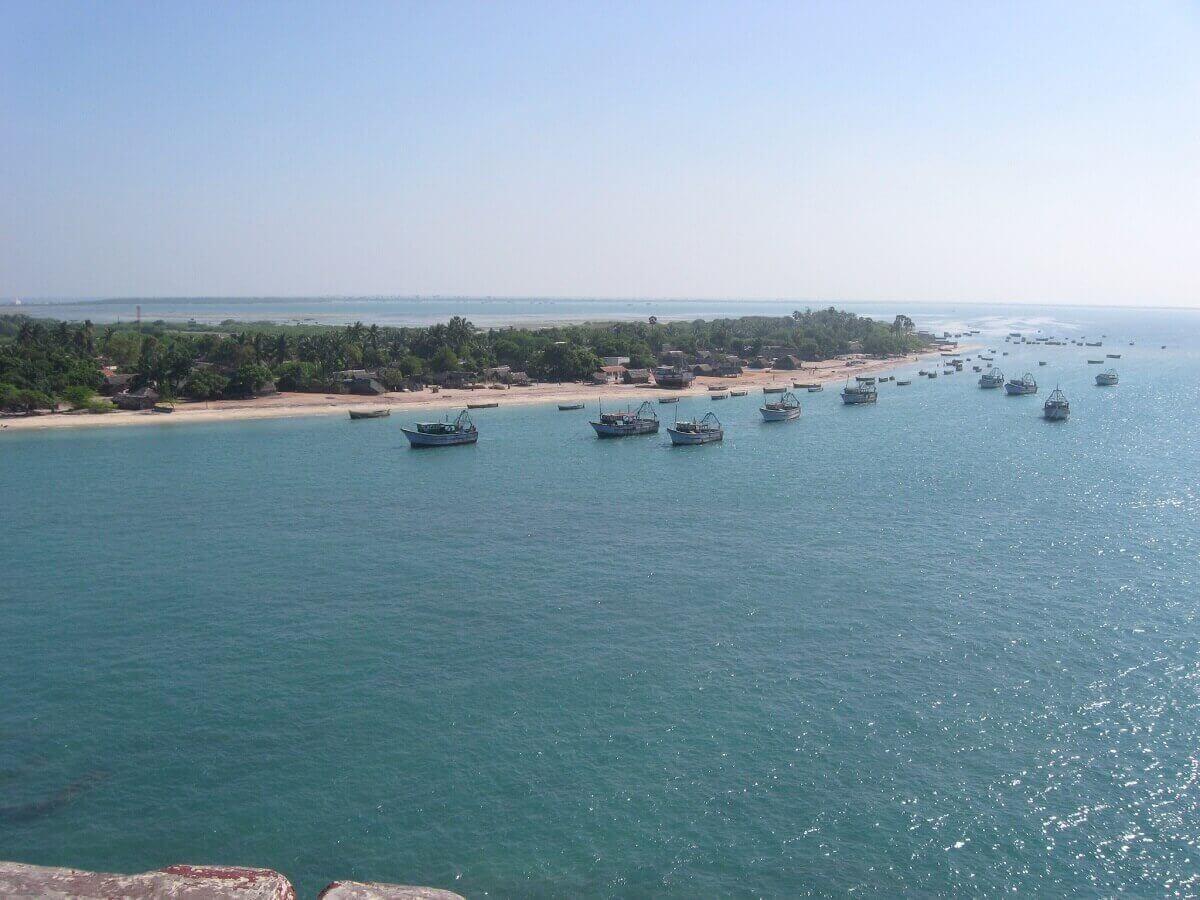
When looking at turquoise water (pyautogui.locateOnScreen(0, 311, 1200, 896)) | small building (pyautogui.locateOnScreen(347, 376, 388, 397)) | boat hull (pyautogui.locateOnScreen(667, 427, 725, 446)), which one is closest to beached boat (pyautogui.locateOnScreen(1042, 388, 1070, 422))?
turquoise water (pyautogui.locateOnScreen(0, 311, 1200, 896))

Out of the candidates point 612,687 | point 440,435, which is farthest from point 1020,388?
point 612,687

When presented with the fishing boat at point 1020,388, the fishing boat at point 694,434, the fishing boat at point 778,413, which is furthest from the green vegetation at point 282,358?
the fishing boat at point 1020,388

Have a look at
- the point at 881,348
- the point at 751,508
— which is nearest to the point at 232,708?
the point at 751,508

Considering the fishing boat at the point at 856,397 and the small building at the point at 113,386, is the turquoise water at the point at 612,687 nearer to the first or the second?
the small building at the point at 113,386

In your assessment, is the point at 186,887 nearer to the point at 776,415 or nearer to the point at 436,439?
the point at 436,439

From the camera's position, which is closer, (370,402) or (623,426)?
(623,426)
